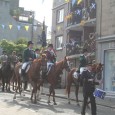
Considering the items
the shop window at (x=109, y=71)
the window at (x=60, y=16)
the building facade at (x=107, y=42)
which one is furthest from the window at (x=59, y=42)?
the shop window at (x=109, y=71)

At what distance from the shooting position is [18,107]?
51.1 ft

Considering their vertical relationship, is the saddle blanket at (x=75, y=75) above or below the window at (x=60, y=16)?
below

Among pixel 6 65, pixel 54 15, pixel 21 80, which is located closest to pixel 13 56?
pixel 6 65

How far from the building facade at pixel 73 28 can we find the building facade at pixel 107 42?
8.70ft

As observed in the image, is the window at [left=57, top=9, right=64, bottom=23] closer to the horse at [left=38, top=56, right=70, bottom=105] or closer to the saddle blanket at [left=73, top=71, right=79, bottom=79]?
the saddle blanket at [left=73, top=71, right=79, bottom=79]

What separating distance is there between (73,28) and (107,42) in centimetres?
993

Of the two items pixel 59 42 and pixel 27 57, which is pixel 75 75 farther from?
pixel 59 42

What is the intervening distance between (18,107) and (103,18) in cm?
1301

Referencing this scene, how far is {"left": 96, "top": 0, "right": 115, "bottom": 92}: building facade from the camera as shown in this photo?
82.6 ft

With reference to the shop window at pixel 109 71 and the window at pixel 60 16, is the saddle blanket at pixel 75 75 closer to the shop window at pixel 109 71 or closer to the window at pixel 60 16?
the shop window at pixel 109 71

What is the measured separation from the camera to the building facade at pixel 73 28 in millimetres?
30492

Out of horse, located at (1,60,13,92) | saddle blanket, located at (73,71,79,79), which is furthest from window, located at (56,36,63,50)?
saddle blanket, located at (73,71,79,79)

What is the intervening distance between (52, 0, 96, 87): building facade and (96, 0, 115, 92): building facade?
265 centimetres

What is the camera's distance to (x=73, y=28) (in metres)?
34.9
